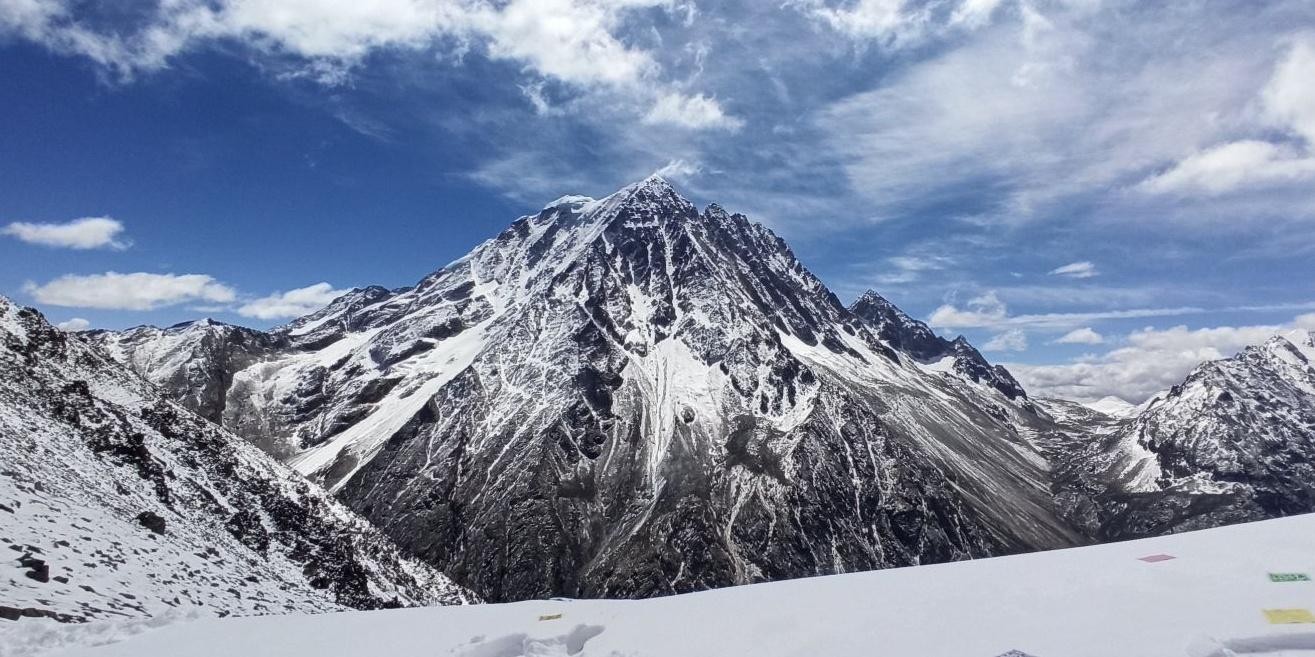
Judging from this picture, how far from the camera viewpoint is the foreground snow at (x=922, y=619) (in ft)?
31.7

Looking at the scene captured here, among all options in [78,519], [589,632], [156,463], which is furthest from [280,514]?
[589,632]

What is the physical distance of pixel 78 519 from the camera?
1690 inches

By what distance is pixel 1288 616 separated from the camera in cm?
924

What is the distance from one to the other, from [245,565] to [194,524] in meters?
6.22

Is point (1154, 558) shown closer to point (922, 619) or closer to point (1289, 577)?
point (1289, 577)

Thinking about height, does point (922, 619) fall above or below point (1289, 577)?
below

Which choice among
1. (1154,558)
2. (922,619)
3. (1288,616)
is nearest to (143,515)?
(922,619)

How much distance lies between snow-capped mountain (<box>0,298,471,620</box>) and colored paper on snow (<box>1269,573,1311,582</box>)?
31.4m

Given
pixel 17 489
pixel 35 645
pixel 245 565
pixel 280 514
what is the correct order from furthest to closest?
pixel 280 514
pixel 245 565
pixel 17 489
pixel 35 645

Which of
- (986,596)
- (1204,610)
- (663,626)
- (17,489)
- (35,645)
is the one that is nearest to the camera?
(1204,610)

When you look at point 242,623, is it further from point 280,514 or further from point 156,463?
point 280,514

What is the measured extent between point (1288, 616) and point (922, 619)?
15.4 feet

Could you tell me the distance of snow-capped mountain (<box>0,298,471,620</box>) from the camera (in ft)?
113

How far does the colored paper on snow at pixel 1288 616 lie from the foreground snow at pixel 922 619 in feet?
0.42
